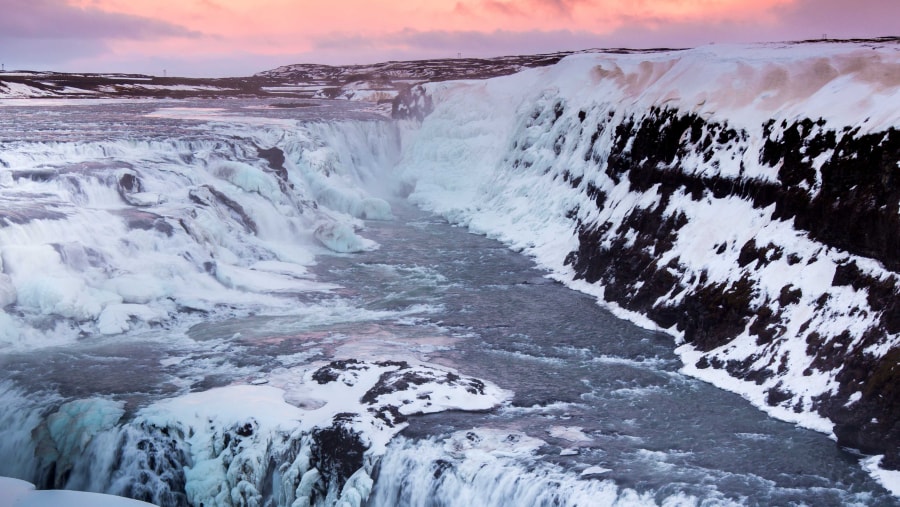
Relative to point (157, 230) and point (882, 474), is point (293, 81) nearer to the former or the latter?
A: point (157, 230)

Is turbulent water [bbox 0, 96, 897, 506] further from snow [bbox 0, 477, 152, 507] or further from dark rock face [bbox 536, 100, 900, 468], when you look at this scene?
dark rock face [bbox 536, 100, 900, 468]

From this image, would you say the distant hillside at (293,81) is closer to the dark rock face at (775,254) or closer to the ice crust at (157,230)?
the ice crust at (157,230)

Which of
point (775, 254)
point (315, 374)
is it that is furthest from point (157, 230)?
point (775, 254)

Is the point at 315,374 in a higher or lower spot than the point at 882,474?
lower

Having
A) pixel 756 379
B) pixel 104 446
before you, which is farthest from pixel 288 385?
pixel 756 379

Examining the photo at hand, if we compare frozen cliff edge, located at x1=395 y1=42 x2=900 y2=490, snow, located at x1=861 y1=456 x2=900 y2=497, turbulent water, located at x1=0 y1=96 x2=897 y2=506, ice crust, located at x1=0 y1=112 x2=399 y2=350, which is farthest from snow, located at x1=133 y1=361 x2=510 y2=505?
snow, located at x1=861 y1=456 x2=900 y2=497

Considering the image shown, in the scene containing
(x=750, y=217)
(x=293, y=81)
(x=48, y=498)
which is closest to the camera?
(x=48, y=498)

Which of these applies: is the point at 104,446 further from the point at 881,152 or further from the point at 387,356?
the point at 881,152
